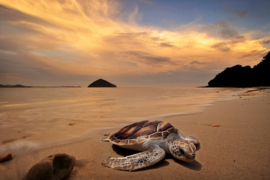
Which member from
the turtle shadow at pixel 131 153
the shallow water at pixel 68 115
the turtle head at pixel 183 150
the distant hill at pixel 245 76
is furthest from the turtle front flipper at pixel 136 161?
the distant hill at pixel 245 76

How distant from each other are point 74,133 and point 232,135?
453cm

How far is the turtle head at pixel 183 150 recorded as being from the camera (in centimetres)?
229

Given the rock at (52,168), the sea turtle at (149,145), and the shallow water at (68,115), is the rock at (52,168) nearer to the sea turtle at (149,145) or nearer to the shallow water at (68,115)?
the sea turtle at (149,145)

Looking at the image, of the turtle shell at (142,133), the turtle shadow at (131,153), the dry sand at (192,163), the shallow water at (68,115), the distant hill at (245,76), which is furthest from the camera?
the distant hill at (245,76)

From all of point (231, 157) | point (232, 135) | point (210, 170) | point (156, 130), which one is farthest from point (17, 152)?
point (232, 135)

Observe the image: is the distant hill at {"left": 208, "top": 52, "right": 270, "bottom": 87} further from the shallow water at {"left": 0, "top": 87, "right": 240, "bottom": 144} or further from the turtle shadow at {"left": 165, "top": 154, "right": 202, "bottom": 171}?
the turtle shadow at {"left": 165, "top": 154, "right": 202, "bottom": 171}

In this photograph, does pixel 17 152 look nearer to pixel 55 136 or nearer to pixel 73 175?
pixel 55 136

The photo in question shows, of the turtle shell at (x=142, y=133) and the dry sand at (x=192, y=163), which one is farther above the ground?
the turtle shell at (x=142, y=133)

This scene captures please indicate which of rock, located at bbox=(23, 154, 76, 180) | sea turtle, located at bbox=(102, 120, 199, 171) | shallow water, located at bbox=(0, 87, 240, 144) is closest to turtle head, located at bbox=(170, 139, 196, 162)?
sea turtle, located at bbox=(102, 120, 199, 171)

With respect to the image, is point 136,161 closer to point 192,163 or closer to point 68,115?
point 192,163

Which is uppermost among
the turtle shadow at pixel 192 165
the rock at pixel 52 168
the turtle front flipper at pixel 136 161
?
the rock at pixel 52 168

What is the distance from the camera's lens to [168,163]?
2502 millimetres

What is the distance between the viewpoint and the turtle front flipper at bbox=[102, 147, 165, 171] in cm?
229

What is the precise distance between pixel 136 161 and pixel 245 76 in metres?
103
